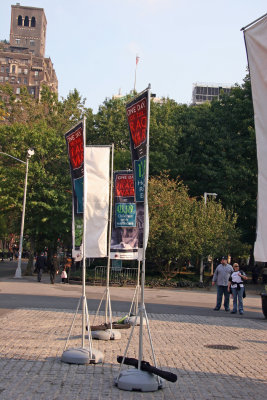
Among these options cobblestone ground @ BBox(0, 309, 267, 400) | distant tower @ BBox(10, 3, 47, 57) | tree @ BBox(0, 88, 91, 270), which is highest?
distant tower @ BBox(10, 3, 47, 57)

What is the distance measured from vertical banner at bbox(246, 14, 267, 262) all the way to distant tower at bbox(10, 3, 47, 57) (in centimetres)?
16707

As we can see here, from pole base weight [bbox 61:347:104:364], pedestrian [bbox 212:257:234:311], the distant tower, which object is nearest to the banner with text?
pole base weight [bbox 61:347:104:364]

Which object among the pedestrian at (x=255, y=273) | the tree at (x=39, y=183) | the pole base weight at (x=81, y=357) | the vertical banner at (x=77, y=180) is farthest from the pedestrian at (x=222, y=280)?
the pedestrian at (x=255, y=273)

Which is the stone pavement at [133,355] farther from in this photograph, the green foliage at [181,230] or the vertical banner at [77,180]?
the green foliage at [181,230]

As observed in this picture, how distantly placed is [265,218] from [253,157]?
130 feet

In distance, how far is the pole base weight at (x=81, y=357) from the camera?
9.50 meters

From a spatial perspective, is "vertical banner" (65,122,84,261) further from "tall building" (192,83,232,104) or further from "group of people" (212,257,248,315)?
"tall building" (192,83,232,104)

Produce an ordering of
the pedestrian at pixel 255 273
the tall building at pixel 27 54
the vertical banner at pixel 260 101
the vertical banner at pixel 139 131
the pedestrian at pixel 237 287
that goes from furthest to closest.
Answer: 1. the tall building at pixel 27 54
2. the pedestrian at pixel 255 273
3. the pedestrian at pixel 237 287
4. the vertical banner at pixel 139 131
5. the vertical banner at pixel 260 101

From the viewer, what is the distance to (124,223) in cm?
1477

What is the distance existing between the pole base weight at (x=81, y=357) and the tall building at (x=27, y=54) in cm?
13920

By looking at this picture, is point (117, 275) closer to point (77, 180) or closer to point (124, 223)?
point (124, 223)

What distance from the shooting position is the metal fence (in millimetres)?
34869

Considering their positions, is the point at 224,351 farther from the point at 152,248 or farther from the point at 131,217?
the point at 152,248

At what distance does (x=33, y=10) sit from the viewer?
170 metres
